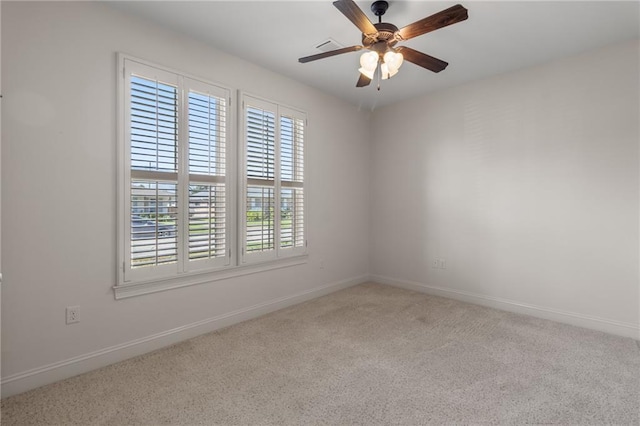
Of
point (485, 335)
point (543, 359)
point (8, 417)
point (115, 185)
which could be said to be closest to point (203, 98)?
point (115, 185)

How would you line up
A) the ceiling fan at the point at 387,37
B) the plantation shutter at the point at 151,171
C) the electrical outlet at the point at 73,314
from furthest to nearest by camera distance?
the plantation shutter at the point at 151,171
the electrical outlet at the point at 73,314
the ceiling fan at the point at 387,37

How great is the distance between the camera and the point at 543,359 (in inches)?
100

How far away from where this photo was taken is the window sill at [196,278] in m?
2.53

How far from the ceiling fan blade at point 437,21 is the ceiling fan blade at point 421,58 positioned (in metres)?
0.16

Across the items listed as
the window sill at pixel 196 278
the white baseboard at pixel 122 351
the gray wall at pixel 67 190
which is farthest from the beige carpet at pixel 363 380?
the window sill at pixel 196 278

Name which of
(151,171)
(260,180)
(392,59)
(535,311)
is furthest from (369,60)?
(535,311)

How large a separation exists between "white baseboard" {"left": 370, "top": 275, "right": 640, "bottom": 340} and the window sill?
1803mm

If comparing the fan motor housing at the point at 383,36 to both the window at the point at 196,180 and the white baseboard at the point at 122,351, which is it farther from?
the white baseboard at the point at 122,351

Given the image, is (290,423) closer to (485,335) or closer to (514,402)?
(514,402)

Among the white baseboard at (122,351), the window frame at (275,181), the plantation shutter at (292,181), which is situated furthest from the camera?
the plantation shutter at (292,181)

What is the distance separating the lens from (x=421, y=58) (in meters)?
2.42

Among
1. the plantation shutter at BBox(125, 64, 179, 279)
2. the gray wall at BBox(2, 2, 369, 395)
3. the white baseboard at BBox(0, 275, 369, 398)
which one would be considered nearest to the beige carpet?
the white baseboard at BBox(0, 275, 369, 398)

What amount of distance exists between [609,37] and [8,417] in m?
5.25

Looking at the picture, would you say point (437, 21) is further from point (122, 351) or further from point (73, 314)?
point (122, 351)
